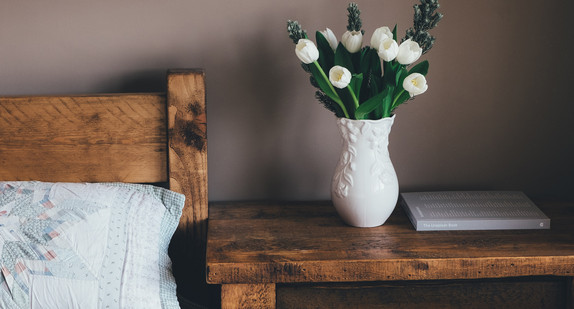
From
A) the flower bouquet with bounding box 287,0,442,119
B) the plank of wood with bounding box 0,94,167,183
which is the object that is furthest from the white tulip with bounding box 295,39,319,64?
the plank of wood with bounding box 0,94,167,183

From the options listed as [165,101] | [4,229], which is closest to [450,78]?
[165,101]

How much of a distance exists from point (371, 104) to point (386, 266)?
33cm

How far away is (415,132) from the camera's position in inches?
57.6

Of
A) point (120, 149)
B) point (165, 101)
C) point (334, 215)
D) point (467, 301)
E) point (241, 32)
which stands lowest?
point (467, 301)

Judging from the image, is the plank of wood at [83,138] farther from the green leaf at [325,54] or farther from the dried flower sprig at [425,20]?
the dried flower sprig at [425,20]

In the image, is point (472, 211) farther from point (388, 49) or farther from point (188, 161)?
point (188, 161)

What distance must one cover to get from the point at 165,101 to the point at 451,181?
2.63 feet

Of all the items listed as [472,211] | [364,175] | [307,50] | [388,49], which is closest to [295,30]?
[307,50]

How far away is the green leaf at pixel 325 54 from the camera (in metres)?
1.20

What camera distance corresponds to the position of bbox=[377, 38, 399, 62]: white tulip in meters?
1.09

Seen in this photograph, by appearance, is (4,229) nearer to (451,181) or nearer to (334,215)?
(334,215)

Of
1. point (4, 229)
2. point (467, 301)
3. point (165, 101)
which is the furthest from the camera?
point (165, 101)

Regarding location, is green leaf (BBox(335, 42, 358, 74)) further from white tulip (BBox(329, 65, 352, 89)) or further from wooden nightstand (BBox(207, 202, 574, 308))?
wooden nightstand (BBox(207, 202, 574, 308))

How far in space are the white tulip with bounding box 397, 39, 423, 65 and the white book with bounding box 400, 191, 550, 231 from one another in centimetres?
37
